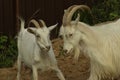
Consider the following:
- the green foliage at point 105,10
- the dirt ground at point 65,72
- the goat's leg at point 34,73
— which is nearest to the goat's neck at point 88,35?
the goat's leg at point 34,73

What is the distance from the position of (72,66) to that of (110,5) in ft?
6.73

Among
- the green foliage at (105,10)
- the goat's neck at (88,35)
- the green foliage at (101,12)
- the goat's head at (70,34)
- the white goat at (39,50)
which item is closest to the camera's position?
the goat's head at (70,34)

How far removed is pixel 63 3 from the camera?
562 inches

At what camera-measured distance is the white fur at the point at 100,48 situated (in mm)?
8117

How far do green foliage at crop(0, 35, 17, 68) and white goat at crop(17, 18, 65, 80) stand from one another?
2204 mm

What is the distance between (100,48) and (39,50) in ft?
4.24

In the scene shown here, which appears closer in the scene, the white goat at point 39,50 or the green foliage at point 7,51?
the white goat at point 39,50

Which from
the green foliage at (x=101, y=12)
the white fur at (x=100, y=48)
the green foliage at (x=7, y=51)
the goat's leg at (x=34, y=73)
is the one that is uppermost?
the white fur at (x=100, y=48)

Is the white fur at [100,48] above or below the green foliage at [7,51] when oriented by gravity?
above

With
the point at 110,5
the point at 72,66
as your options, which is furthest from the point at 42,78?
the point at 110,5

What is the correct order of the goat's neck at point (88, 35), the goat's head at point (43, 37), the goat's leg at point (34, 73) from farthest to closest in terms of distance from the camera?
the goat's leg at point (34, 73)
the goat's head at point (43, 37)
the goat's neck at point (88, 35)

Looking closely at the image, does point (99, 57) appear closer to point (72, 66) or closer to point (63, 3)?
point (72, 66)

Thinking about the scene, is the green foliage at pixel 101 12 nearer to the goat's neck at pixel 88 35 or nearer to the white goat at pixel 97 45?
the white goat at pixel 97 45

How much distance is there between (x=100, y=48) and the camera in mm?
8234
